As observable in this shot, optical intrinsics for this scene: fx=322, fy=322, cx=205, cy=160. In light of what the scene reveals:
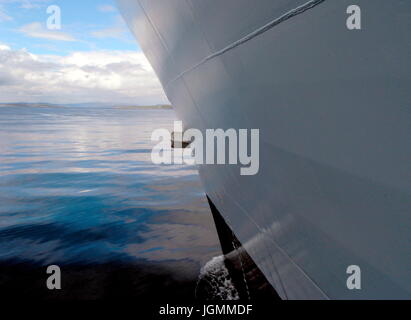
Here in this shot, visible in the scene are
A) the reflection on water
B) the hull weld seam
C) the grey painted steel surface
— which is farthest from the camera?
the reflection on water

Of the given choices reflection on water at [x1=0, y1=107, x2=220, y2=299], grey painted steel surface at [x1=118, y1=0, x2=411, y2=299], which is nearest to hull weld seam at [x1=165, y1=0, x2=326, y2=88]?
grey painted steel surface at [x1=118, y1=0, x2=411, y2=299]

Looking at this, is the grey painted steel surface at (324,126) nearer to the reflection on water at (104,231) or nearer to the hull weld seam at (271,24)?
the hull weld seam at (271,24)

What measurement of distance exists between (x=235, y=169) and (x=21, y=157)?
1119 cm

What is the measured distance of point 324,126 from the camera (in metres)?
1.19

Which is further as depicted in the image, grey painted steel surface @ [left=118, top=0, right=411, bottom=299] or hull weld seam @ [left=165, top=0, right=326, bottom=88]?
hull weld seam @ [left=165, top=0, right=326, bottom=88]

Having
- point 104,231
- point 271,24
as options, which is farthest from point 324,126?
point 104,231

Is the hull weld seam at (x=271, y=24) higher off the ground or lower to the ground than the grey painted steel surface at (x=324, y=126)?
higher

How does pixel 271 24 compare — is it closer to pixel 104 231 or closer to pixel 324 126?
pixel 324 126

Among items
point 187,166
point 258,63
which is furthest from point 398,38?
point 187,166

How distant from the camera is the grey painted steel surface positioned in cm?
89

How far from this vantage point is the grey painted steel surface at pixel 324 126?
2.93ft

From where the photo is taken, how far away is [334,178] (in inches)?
48.1

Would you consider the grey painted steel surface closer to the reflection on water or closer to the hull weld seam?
the hull weld seam

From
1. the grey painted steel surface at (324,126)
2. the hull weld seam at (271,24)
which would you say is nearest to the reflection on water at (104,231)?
the grey painted steel surface at (324,126)
